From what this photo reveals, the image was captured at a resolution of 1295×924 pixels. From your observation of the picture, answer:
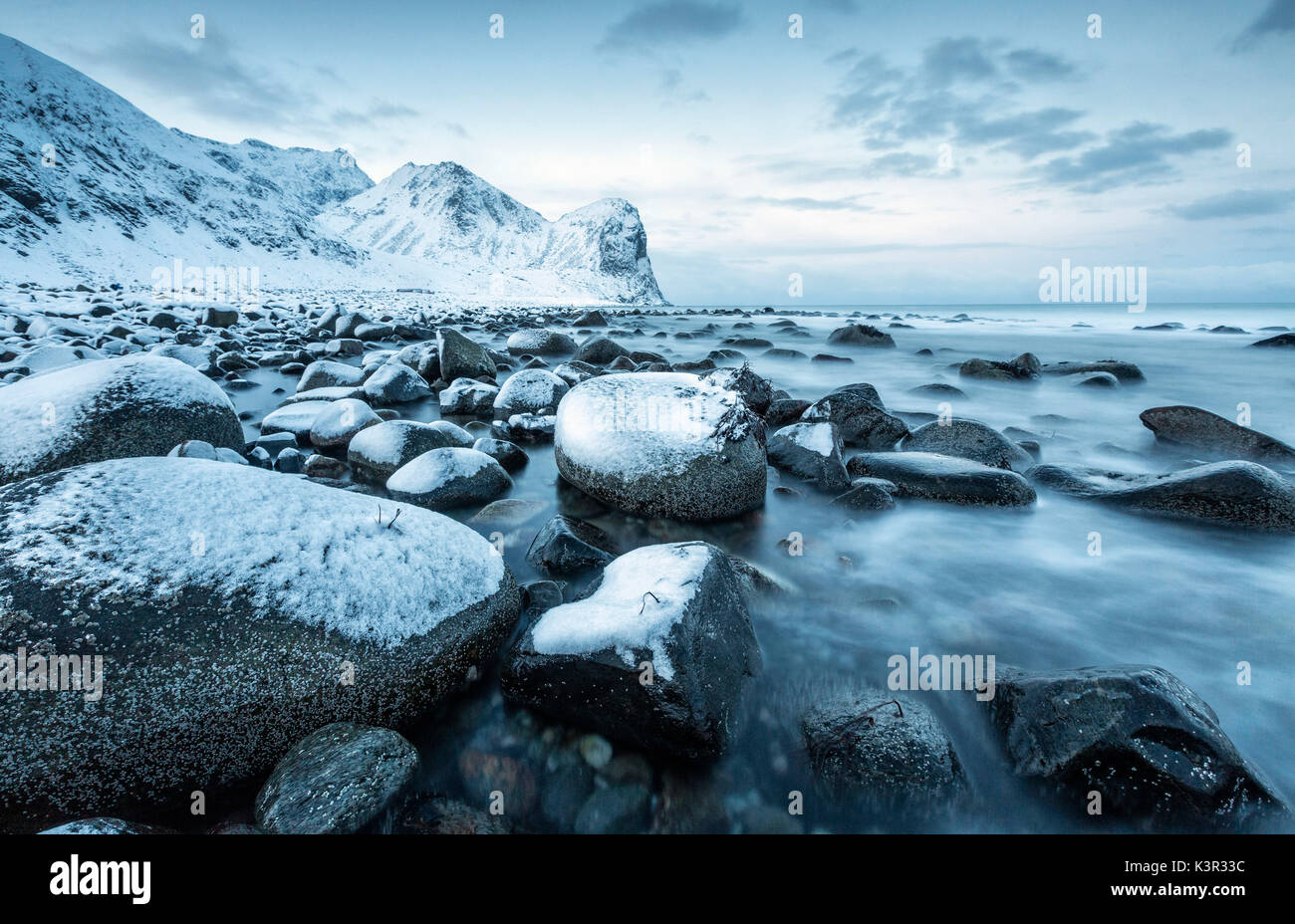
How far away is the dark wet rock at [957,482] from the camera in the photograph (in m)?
4.41

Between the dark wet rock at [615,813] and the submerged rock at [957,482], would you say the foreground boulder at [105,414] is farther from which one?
the submerged rock at [957,482]

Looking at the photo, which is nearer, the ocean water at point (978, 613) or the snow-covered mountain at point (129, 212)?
the ocean water at point (978, 613)

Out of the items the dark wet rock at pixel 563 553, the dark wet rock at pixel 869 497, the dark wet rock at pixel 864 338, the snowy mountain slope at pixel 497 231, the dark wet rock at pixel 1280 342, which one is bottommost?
the dark wet rock at pixel 563 553

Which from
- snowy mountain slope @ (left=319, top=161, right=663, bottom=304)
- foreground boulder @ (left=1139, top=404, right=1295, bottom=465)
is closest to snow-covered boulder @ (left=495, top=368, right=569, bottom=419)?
foreground boulder @ (left=1139, top=404, right=1295, bottom=465)

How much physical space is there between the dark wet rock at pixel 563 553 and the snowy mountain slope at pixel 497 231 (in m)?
108

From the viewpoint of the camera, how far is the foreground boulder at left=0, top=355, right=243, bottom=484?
10.8 ft

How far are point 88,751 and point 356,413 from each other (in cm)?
394

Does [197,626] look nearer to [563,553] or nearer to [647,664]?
[647,664]

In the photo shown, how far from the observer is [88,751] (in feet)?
5.46

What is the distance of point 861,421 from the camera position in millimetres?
5996

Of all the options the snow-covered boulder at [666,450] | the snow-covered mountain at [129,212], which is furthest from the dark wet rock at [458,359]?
the snow-covered mountain at [129,212]

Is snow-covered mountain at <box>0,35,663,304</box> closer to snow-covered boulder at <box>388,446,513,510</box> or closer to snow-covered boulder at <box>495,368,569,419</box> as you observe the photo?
snow-covered boulder at <box>495,368,569,419</box>

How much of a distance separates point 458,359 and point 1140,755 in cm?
851

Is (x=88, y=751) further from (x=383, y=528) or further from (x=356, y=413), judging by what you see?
(x=356, y=413)
